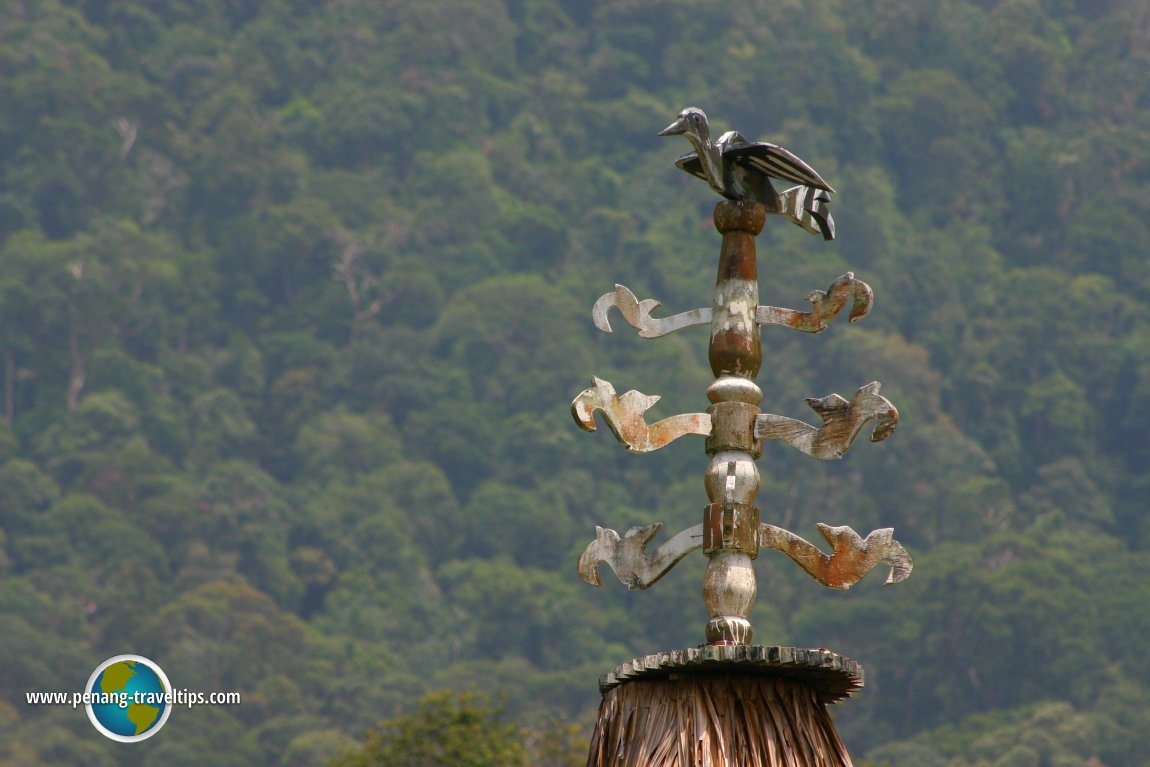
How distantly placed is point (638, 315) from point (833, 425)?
0.65m

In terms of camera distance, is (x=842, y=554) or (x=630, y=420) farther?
(x=630, y=420)

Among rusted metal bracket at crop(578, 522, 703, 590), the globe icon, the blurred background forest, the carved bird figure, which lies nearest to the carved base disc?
rusted metal bracket at crop(578, 522, 703, 590)

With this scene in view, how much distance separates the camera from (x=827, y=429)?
547cm

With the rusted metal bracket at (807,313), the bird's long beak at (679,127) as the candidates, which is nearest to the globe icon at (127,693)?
the rusted metal bracket at (807,313)

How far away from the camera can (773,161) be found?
5566 mm

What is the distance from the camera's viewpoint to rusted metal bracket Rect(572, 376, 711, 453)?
5496 mm

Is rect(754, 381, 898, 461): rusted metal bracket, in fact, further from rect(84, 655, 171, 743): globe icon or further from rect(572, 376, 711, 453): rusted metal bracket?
rect(84, 655, 171, 743): globe icon

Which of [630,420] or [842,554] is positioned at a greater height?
[630,420]

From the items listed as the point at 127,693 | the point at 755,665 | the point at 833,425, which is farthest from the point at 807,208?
the point at 127,693

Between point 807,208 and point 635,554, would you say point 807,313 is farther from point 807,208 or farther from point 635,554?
point 635,554

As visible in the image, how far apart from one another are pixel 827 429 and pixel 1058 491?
3611 inches

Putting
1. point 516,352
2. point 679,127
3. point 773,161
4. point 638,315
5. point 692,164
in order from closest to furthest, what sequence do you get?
1. point 679,127
2. point 773,161
3. point 692,164
4. point 638,315
5. point 516,352

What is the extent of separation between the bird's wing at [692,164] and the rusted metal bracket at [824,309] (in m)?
0.38

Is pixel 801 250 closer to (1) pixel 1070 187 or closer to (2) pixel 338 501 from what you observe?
(1) pixel 1070 187
